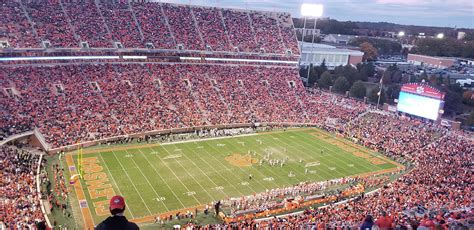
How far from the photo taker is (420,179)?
26203mm

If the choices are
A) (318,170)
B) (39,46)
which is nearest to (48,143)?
(39,46)

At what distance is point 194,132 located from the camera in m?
37.2

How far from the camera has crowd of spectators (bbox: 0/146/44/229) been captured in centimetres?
1750

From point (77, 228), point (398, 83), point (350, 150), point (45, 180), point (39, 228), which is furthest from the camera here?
point (398, 83)

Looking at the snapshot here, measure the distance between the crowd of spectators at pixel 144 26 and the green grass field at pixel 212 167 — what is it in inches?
584

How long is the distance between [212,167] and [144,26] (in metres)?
23.4

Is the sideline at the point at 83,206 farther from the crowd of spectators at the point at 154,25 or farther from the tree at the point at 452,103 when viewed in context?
the tree at the point at 452,103

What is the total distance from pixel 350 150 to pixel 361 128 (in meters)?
6.13

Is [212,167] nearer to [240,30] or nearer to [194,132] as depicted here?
[194,132]

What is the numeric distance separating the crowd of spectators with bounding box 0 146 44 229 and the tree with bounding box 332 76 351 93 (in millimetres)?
42770

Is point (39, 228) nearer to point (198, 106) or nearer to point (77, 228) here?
point (77, 228)

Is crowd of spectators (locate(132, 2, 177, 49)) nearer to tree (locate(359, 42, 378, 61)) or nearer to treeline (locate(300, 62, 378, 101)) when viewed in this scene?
treeline (locate(300, 62, 378, 101))

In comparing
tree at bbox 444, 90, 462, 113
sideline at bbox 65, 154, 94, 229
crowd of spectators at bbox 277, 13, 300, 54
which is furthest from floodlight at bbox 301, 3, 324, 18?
sideline at bbox 65, 154, 94, 229

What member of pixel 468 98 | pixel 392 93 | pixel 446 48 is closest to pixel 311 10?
pixel 392 93
